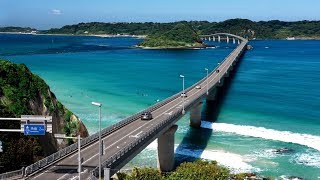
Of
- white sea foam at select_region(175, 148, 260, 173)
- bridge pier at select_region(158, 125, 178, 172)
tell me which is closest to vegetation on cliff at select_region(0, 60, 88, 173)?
bridge pier at select_region(158, 125, 178, 172)

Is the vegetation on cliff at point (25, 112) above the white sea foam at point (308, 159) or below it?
above

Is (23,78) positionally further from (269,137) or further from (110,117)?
(269,137)

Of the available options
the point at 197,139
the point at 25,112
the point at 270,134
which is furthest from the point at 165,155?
the point at 270,134

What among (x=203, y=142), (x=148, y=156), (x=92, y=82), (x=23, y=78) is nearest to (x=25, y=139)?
(x=23, y=78)

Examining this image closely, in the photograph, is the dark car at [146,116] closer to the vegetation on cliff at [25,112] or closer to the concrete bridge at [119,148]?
the concrete bridge at [119,148]

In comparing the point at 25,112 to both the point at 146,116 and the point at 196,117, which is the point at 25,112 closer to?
the point at 146,116

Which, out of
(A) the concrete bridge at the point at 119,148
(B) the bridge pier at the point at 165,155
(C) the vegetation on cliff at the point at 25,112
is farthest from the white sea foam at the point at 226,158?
(C) the vegetation on cliff at the point at 25,112

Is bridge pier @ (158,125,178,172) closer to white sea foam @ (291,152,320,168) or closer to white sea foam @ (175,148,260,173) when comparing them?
white sea foam @ (175,148,260,173)
